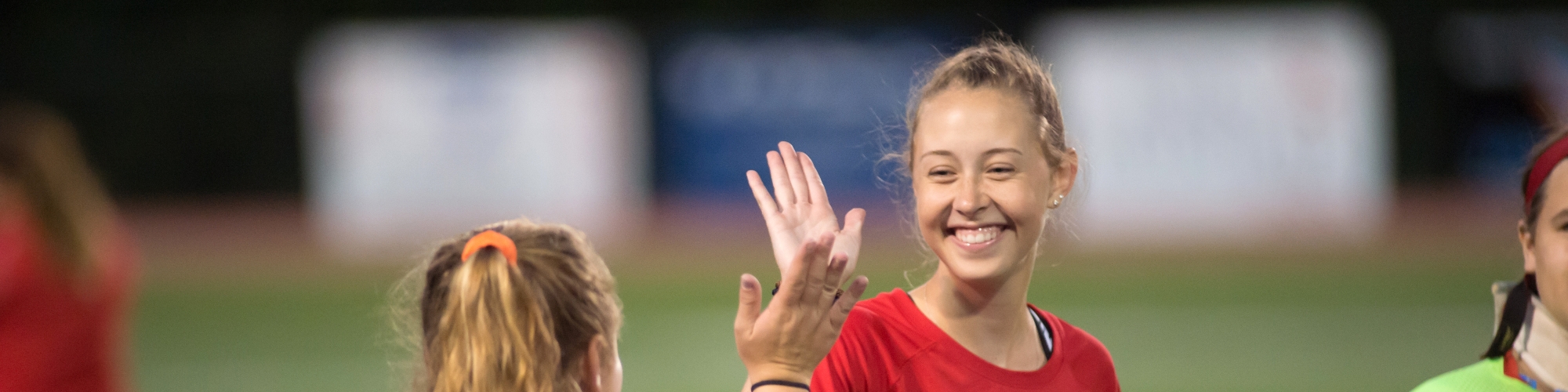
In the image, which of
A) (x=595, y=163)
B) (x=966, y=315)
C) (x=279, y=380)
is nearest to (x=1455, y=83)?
(x=595, y=163)

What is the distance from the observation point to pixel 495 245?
2242 millimetres

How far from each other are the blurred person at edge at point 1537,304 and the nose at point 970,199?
2.47ft

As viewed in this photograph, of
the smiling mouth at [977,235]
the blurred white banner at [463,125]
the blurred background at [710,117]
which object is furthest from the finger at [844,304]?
the blurred white banner at [463,125]

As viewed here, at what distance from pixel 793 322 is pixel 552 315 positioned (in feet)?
1.70

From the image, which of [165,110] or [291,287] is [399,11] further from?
[291,287]

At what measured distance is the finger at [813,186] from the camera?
7.06ft

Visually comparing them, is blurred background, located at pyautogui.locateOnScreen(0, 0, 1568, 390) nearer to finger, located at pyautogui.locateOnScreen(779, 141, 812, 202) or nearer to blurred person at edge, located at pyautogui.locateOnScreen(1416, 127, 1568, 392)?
finger, located at pyautogui.locateOnScreen(779, 141, 812, 202)

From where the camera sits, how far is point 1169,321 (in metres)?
8.48

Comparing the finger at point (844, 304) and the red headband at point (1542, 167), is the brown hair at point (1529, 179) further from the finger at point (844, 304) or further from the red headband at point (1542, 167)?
the finger at point (844, 304)

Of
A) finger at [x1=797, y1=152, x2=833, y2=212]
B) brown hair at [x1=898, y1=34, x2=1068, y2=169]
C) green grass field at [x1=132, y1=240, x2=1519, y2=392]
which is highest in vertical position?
brown hair at [x1=898, y1=34, x2=1068, y2=169]

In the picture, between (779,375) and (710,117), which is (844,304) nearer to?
(779,375)

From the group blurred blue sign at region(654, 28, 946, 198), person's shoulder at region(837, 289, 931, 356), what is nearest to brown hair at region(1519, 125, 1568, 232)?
person's shoulder at region(837, 289, 931, 356)

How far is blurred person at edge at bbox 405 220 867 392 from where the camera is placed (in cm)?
194

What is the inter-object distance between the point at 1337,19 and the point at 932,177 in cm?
1285
